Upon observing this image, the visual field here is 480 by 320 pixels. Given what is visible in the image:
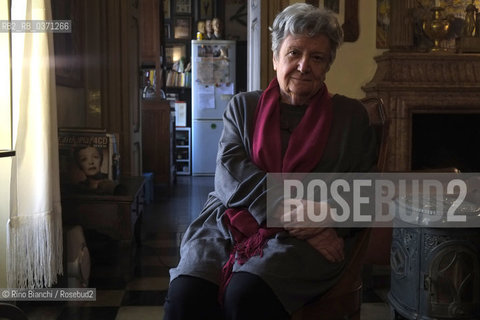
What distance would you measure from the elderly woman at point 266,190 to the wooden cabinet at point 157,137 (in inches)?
A: 176

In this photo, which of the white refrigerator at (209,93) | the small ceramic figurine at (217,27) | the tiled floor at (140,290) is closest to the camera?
the tiled floor at (140,290)

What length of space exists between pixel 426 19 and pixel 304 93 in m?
2.31

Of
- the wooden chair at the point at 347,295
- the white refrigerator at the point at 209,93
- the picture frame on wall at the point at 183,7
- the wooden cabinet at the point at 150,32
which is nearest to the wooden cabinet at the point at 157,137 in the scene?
the wooden cabinet at the point at 150,32

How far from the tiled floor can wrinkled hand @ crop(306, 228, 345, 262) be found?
3.55 ft

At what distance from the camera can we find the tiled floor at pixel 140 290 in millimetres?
2451

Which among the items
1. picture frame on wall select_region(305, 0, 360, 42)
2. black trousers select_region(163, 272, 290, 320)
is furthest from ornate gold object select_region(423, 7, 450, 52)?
black trousers select_region(163, 272, 290, 320)

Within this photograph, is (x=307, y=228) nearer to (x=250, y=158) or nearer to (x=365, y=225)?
(x=365, y=225)

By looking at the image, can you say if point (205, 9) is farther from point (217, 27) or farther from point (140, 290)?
point (140, 290)

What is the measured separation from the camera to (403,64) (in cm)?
358

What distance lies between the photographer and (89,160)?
2814 mm

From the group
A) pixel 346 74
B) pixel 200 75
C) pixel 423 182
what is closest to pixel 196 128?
pixel 200 75

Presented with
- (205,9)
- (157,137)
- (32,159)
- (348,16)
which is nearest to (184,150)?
(157,137)

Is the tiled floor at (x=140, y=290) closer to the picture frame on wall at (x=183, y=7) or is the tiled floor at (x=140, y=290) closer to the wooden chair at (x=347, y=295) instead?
the wooden chair at (x=347, y=295)

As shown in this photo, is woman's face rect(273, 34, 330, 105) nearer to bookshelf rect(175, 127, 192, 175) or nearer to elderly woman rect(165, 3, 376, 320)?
elderly woman rect(165, 3, 376, 320)
